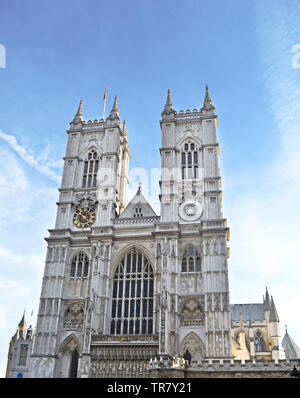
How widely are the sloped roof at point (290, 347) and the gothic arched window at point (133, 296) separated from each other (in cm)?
3923

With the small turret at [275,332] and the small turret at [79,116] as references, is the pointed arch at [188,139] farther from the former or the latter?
the small turret at [275,332]

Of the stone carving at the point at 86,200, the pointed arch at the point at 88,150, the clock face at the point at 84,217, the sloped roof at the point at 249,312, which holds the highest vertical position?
the pointed arch at the point at 88,150

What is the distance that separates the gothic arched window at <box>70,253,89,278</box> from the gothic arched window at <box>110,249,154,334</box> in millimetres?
2953

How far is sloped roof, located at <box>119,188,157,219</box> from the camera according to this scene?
40188 millimetres

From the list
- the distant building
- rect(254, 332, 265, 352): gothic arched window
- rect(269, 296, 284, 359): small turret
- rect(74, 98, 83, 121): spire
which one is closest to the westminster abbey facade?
rect(74, 98, 83, 121): spire

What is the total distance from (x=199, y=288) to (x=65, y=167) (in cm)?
1908

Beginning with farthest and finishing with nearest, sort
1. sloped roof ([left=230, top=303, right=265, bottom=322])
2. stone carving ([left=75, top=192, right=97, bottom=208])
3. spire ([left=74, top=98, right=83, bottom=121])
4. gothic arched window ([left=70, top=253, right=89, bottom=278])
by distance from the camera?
1. sloped roof ([left=230, top=303, right=265, bottom=322])
2. spire ([left=74, top=98, right=83, bottom=121])
3. stone carving ([left=75, top=192, right=97, bottom=208])
4. gothic arched window ([left=70, top=253, right=89, bottom=278])

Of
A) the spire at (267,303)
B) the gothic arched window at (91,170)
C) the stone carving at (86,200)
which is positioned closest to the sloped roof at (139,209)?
the stone carving at (86,200)

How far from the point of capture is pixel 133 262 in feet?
123

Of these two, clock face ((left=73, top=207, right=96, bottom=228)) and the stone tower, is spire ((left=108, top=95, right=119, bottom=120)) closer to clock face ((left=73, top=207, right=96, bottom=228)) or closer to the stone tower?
the stone tower

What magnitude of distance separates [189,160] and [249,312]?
33.5 m

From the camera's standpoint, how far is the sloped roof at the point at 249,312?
→ 6322cm

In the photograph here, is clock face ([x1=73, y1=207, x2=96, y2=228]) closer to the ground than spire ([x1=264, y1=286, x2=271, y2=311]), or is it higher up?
higher up
